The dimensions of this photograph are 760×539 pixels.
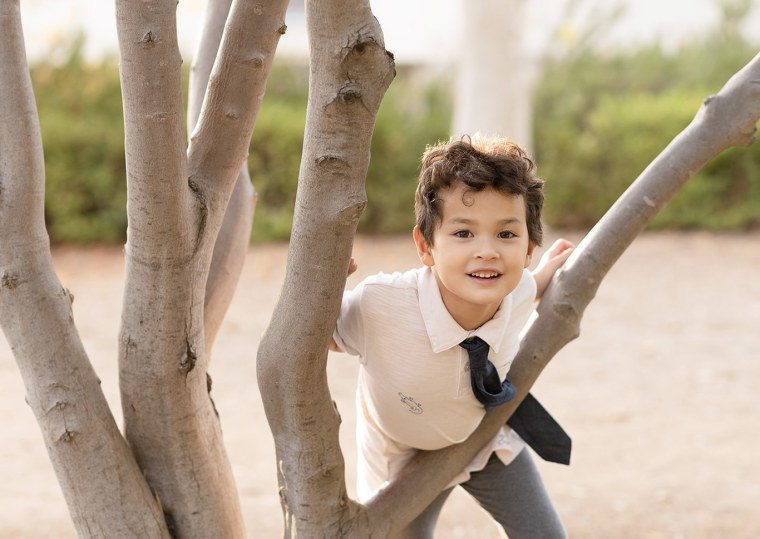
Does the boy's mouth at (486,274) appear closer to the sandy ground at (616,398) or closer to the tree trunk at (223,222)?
the tree trunk at (223,222)

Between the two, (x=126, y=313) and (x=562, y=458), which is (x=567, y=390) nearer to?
(x=562, y=458)

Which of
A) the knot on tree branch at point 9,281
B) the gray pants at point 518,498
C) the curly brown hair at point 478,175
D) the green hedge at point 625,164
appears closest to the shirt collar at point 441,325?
the curly brown hair at point 478,175

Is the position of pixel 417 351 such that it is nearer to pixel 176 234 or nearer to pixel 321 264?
pixel 321 264

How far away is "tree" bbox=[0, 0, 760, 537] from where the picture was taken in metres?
2.09

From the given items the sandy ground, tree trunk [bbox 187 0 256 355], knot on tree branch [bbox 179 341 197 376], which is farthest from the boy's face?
the sandy ground

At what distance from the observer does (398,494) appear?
2488 mm

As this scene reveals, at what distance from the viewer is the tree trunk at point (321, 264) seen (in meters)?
1.99

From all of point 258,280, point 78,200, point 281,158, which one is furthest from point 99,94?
point 258,280

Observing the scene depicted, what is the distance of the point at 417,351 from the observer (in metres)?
2.44

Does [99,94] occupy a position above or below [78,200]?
above

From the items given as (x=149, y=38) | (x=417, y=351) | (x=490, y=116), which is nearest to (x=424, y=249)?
(x=417, y=351)

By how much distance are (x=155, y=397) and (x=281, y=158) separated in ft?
28.1

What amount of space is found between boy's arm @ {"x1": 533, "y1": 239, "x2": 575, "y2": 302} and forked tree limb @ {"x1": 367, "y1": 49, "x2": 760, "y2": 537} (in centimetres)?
13

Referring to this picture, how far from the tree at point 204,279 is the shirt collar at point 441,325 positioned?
0.13m
